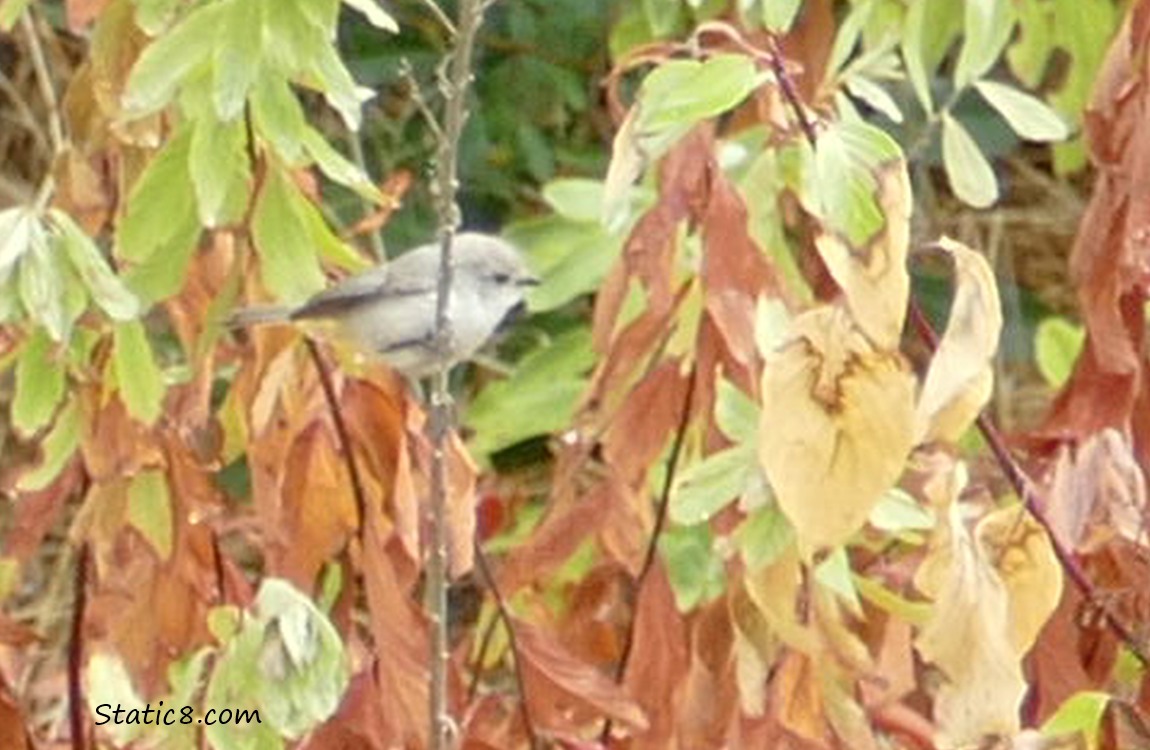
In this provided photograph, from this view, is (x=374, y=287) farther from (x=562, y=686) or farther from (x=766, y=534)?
(x=766, y=534)

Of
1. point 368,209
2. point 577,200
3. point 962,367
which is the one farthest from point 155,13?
point 368,209

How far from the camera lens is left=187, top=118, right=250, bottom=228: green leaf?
172cm

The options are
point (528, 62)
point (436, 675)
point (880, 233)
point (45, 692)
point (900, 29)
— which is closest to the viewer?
point (880, 233)

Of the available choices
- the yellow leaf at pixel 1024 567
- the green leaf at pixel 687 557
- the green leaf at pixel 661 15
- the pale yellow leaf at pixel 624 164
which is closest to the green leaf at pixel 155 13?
the pale yellow leaf at pixel 624 164

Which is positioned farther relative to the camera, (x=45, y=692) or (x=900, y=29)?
(x=45, y=692)

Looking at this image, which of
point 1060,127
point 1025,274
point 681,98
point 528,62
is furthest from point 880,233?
point 1025,274

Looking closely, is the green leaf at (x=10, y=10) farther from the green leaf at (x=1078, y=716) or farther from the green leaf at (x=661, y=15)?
the green leaf at (x=661, y=15)

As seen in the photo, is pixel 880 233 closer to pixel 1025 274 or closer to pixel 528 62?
pixel 528 62

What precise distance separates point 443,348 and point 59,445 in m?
0.42

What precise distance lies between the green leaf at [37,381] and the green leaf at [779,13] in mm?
444

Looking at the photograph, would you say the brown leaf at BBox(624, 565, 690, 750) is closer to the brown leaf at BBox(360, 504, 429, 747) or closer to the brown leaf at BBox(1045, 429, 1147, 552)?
the brown leaf at BBox(360, 504, 429, 747)

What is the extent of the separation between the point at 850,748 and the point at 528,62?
181 centimetres

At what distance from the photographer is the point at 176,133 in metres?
1.81

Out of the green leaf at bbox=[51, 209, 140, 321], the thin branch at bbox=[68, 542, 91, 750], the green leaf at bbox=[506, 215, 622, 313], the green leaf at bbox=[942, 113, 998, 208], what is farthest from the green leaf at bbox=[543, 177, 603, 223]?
the green leaf at bbox=[51, 209, 140, 321]
